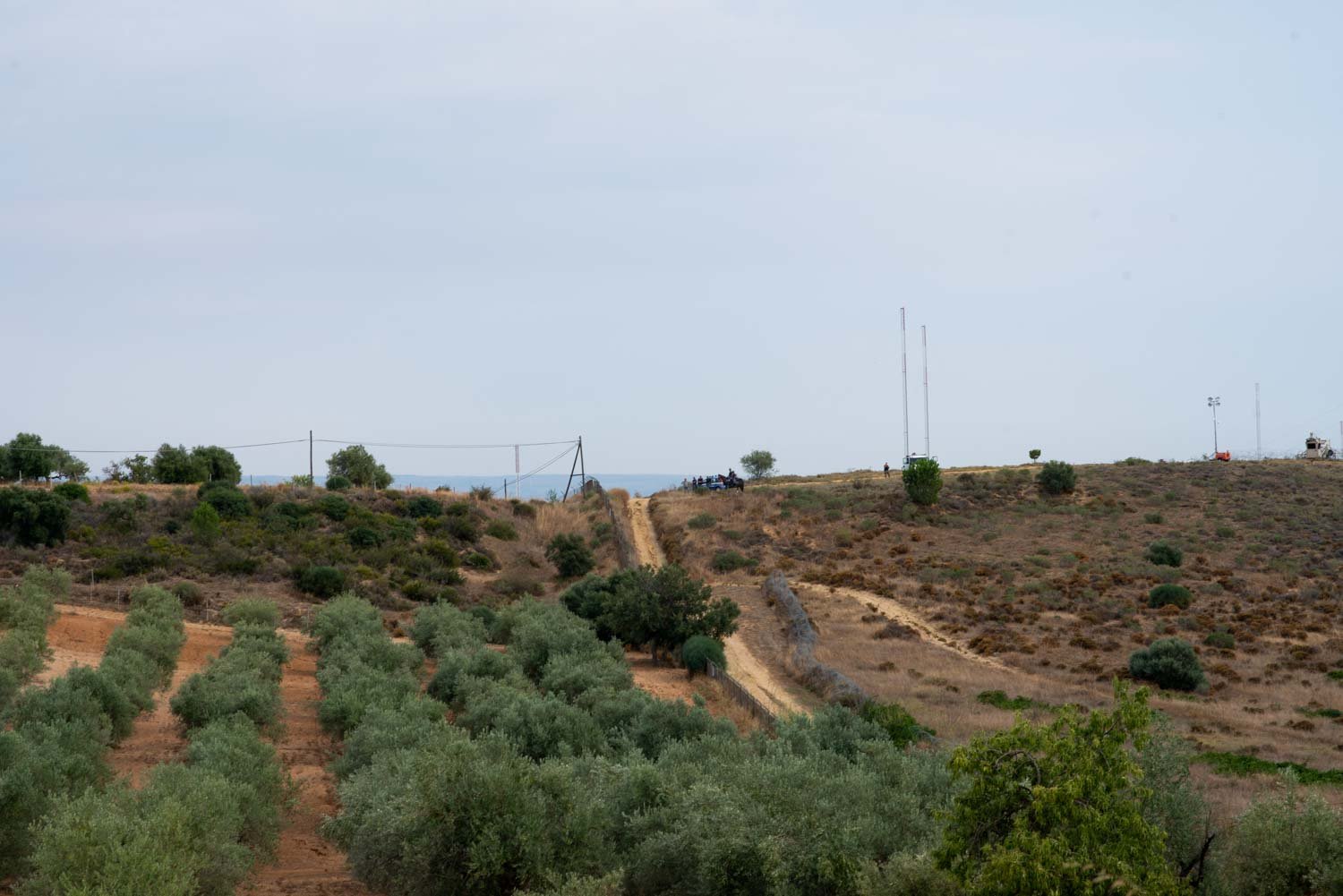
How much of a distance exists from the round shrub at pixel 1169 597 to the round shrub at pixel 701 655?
16.2m

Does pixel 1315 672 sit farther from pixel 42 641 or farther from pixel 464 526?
pixel 464 526

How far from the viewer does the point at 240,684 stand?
848 inches

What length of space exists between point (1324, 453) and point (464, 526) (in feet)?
182

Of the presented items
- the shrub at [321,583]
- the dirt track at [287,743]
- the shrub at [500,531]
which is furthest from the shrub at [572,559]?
the dirt track at [287,743]

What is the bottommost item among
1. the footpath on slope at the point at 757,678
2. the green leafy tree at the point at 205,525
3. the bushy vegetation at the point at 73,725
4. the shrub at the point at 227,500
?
the footpath on slope at the point at 757,678

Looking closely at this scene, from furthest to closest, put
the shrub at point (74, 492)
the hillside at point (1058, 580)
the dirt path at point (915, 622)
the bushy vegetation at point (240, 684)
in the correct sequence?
the shrub at point (74, 492)
the dirt path at point (915, 622)
the hillside at point (1058, 580)
the bushy vegetation at point (240, 684)

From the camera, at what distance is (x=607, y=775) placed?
42.7 feet

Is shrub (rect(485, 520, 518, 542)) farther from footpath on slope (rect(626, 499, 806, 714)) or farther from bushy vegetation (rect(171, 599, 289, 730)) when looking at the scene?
bushy vegetation (rect(171, 599, 289, 730))

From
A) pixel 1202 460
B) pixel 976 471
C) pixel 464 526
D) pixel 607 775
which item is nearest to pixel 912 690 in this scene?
pixel 607 775

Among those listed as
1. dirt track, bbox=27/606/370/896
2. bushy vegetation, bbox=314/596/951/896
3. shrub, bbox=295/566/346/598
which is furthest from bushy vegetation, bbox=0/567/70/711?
bushy vegetation, bbox=314/596/951/896

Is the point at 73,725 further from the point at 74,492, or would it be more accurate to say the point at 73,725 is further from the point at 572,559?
the point at 74,492

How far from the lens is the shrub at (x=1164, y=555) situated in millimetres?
41812

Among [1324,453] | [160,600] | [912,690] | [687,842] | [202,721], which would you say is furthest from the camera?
[1324,453]

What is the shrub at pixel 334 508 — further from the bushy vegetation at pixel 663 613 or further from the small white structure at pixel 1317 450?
the small white structure at pixel 1317 450
